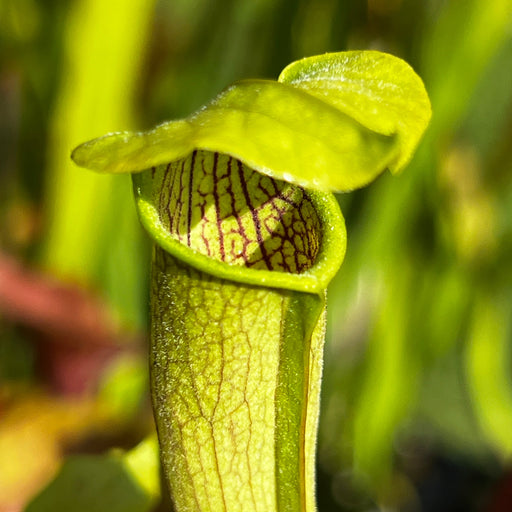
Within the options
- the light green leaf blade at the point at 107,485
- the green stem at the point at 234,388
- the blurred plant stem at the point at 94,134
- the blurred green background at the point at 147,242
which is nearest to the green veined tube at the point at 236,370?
the green stem at the point at 234,388

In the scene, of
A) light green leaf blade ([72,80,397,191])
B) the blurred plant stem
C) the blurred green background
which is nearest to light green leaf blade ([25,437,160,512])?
Result: the blurred green background

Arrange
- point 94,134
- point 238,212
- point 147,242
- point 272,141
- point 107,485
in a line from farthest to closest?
point 147,242 → point 94,134 → point 107,485 → point 238,212 → point 272,141

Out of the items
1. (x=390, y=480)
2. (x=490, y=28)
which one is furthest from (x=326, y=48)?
(x=390, y=480)

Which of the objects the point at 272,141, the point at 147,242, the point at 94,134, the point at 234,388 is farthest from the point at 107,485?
the point at 147,242

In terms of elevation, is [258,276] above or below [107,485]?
above

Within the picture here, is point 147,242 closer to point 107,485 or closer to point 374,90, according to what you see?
point 107,485

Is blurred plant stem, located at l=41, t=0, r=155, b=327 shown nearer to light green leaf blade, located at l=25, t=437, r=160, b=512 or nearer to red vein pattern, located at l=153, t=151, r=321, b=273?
light green leaf blade, located at l=25, t=437, r=160, b=512

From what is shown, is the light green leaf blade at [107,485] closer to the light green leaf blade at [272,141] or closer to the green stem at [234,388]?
the green stem at [234,388]
